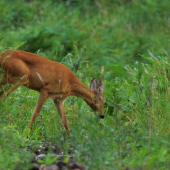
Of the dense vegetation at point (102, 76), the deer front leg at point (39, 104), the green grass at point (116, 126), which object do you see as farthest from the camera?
the deer front leg at point (39, 104)

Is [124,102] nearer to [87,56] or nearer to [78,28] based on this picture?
[87,56]

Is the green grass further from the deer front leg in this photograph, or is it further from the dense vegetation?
the deer front leg

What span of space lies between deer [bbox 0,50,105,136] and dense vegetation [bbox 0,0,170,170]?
7.9 inches

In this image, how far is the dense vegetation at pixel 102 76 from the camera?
3658 millimetres

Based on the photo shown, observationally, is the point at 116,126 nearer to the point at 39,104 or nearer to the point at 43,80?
the point at 39,104

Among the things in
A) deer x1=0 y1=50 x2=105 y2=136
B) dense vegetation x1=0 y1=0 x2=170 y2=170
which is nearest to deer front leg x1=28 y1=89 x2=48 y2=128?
deer x1=0 y1=50 x2=105 y2=136

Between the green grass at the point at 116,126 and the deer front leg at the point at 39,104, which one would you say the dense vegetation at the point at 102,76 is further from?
the deer front leg at the point at 39,104

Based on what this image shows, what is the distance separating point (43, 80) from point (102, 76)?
Answer: 10.3 ft

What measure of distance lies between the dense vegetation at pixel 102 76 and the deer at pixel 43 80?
201 mm

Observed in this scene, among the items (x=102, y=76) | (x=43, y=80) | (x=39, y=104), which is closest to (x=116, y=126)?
(x=39, y=104)

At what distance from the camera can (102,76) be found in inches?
342

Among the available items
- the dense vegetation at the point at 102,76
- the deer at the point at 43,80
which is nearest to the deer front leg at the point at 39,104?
the deer at the point at 43,80

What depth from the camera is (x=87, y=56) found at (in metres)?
10.5

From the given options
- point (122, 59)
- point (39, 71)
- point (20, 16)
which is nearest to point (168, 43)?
point (122, 59)
